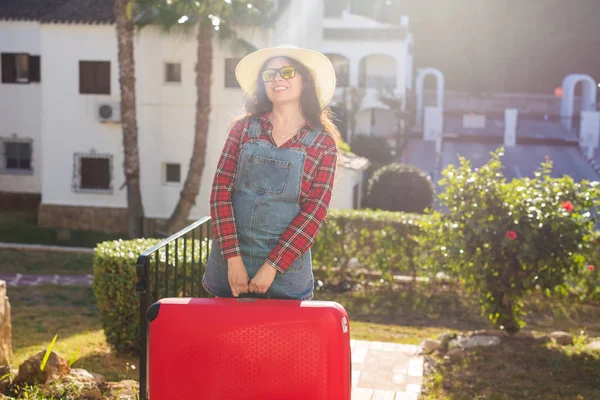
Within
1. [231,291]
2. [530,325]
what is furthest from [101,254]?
[530,325]

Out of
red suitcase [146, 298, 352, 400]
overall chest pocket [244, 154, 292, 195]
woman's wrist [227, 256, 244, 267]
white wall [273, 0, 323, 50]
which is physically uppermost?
white wall [273, 0, 323, 50]

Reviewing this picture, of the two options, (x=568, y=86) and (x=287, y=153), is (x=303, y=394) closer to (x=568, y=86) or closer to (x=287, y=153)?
(x=287, y=153)

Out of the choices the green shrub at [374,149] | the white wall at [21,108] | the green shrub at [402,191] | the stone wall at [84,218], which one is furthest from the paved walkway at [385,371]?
the green shrub at [374,149]

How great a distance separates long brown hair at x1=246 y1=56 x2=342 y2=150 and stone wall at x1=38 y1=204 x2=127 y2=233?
18.4 metres

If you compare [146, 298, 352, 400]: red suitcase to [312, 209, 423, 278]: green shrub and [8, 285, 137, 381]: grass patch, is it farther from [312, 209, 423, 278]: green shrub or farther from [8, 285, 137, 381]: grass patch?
[312, 209, 423, 278]: green shrub

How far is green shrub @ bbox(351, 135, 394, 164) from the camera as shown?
106 feet

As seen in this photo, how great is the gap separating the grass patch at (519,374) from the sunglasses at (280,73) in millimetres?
2838

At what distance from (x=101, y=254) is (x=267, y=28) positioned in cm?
1316

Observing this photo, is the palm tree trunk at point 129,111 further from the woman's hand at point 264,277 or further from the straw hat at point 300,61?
the woman's hand at point 264,277

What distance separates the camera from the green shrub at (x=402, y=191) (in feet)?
71.6

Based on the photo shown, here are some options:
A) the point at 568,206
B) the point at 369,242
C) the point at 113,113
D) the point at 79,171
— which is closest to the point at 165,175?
Result: the point at 113,113

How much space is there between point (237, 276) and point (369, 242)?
32.0ft

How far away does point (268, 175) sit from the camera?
392 centimetres

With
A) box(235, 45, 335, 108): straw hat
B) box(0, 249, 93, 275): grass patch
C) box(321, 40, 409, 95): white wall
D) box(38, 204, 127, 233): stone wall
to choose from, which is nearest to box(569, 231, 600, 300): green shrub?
box(235, 45, 335, 108): straw hat
